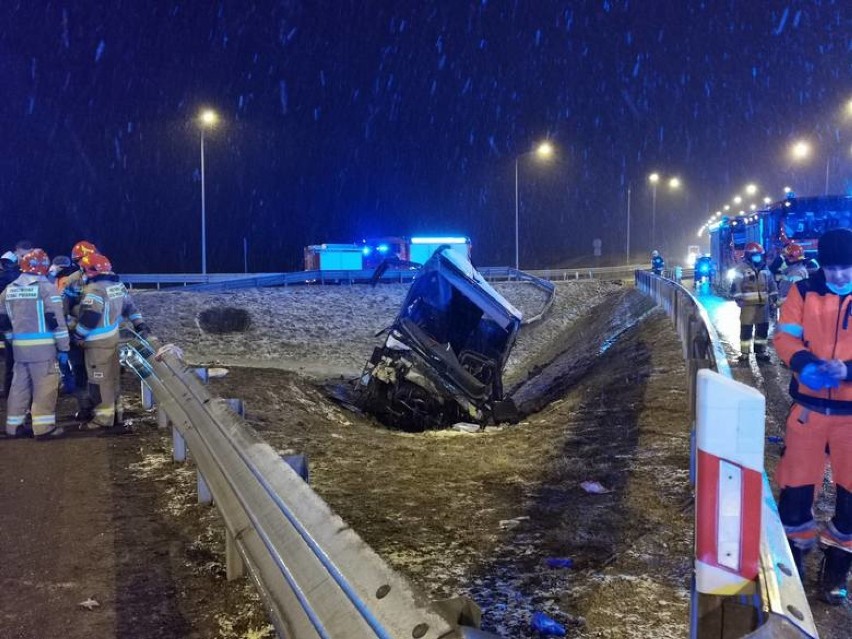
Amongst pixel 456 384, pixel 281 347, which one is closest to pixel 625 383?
pixel 456 384

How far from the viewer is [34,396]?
7.43 meters

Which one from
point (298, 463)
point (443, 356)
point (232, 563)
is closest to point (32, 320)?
point (232, 563)

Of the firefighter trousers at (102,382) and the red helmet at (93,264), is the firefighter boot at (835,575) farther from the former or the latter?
the red helmet at (93,264)

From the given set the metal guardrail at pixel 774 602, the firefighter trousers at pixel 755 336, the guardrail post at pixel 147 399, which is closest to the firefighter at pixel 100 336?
the guardrail post at pixel 147 399

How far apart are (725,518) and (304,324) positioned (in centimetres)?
1954

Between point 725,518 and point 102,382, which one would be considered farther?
point 102,382

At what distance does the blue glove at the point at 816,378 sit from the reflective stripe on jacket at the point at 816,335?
4 cm

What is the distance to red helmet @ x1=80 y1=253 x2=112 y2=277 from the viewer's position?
7.77 meters

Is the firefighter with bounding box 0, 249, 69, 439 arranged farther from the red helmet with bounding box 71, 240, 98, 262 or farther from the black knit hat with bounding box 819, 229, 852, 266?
the black knit hat with bounding box 819, 229, 852, 266

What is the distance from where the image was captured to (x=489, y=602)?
3.55 metres

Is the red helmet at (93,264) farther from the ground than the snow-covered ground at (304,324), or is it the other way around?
the red helmet at (93,264)

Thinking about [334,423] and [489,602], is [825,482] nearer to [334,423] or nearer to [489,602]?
[489,602]

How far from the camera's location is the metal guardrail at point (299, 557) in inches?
76.5

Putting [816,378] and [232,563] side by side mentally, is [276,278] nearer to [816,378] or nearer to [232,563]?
[232,563]
